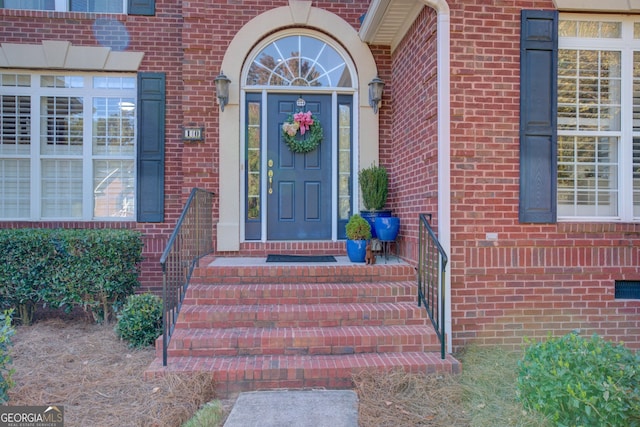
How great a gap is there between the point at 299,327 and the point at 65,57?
4818mm

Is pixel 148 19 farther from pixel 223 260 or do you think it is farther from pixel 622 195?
pixel 622 195

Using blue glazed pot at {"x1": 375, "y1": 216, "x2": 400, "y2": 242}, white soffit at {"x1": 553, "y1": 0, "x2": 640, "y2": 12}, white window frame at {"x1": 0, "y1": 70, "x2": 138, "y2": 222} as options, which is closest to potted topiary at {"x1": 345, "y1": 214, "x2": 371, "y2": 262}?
blue glazed pot at {"x1": 375, "y1": 216, "x2": 400, "y2": 242}

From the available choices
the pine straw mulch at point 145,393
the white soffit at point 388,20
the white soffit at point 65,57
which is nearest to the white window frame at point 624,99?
the white soffit at point 388,20

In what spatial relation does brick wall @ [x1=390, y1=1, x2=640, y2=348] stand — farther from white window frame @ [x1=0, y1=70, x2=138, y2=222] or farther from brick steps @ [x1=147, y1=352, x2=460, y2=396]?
white window frame @ [x1=0, y1=70, x2=138, y2=222]

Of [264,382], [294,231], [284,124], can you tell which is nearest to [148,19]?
[284,124]

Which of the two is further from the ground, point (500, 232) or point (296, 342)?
point (500, 232)

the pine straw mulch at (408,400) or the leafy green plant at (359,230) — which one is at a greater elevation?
the leafy green plant at (359,230)

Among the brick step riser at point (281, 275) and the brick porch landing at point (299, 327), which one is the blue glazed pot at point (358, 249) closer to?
the brick porch landing at point (299, 327)

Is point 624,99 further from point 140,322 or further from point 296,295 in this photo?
point 140,322

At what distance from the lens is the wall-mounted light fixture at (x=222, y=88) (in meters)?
5.15

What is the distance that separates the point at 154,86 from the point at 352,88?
2687 mm

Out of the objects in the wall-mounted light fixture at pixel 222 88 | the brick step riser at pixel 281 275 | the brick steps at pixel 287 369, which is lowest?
the brick steps at pixel 287 369

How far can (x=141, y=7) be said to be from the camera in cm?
570

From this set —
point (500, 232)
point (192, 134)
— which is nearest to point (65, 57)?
point (192, 134)
